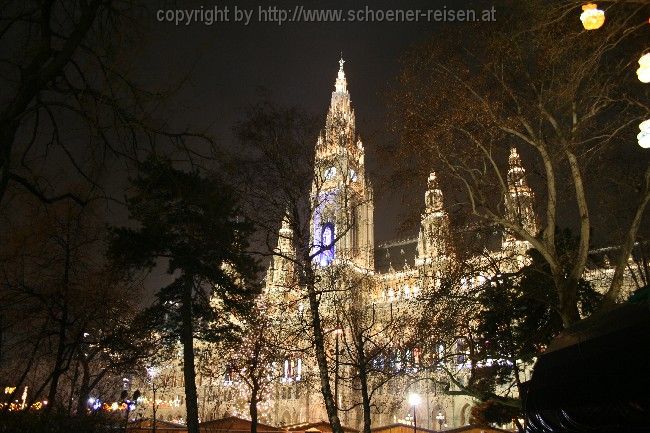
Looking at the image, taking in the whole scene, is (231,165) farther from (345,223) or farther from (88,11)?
(345,223)

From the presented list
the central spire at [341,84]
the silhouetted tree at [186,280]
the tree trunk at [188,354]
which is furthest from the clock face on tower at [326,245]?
the central spire at [341,84]

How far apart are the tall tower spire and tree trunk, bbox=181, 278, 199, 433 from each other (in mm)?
12774

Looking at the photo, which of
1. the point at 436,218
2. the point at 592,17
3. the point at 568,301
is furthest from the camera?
the point at 436,218

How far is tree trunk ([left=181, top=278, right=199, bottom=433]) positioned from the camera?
19719 millimetres

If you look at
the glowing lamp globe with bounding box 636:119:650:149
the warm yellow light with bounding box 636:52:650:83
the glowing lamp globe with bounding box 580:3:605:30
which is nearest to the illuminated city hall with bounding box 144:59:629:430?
the glowing lamp globe with bounding box 636:119:650:149

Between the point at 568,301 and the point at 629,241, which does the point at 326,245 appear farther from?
the point at 629,241

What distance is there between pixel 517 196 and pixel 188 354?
1417cm

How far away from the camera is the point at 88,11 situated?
17.4 feet

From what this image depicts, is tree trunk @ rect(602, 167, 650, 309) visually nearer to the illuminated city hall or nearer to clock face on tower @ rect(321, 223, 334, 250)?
the illuminated city hall

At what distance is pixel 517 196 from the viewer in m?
13.5

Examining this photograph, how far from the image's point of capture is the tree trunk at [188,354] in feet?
64.7

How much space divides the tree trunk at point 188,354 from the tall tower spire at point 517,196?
12.8 m

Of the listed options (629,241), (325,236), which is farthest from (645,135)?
(325,236)

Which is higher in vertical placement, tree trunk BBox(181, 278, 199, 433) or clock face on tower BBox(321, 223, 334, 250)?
clock face on tower BBox(321, 223, 334, 250)
